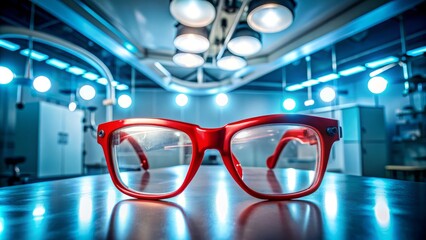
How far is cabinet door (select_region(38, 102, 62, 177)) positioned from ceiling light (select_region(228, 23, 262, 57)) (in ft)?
12.0

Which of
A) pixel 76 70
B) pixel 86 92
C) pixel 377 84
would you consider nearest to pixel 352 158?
pixel 377 84

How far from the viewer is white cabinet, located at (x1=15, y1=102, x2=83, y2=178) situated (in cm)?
350

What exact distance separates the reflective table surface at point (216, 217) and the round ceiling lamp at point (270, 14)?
95 centimetres

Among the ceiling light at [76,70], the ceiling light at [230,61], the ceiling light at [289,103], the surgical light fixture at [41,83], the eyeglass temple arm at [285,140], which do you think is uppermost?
the ceiling light at [76,70]

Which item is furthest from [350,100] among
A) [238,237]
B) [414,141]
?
[238,237]

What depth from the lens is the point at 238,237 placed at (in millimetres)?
180

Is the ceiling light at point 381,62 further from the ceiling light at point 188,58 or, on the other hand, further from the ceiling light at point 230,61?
the ceiling light at point 188,58

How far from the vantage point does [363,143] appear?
3.58m

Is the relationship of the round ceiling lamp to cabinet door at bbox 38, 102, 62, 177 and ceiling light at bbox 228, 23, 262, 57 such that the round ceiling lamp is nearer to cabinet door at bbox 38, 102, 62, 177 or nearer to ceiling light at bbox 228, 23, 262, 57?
ceiling light at bbox 228, 23, 262, 57

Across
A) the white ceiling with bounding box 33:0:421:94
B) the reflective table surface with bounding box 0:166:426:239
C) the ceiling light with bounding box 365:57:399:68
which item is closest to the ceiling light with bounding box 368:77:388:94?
the white ceiling with bounding box 33:0:421:94

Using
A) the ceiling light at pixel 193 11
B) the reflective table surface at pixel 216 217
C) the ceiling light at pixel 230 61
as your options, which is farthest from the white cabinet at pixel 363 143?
the reflective table surface at pixel 216 217

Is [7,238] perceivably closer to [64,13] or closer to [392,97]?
[64,13]

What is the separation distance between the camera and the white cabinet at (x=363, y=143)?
3.56m

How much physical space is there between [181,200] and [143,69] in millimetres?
2781
